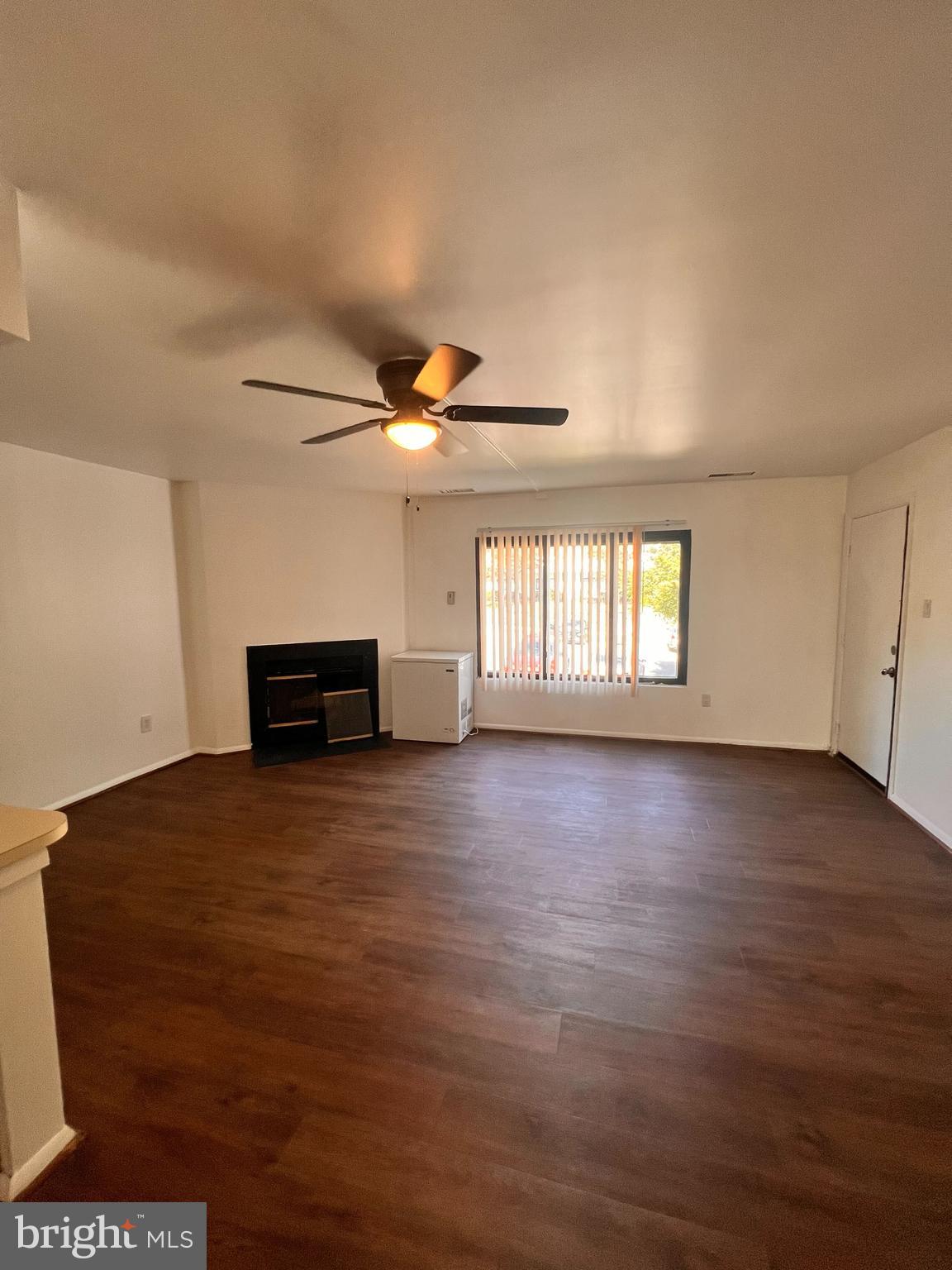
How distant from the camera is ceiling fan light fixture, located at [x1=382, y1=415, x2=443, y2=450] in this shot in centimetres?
204

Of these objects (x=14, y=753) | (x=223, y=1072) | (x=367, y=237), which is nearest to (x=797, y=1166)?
(x=223, y=1072)

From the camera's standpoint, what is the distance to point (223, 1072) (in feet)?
5.21

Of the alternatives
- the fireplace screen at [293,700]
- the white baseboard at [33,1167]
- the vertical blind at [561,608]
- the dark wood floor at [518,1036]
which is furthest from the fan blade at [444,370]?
the fireplace screen at [293,700]

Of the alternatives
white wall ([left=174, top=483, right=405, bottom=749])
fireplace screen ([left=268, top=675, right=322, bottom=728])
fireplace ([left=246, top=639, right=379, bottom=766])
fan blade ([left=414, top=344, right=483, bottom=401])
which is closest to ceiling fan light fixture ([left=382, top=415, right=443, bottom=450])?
fan blade ([left=414, top=344, right=483, bottom=401])

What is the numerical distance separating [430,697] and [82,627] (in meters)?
2.80

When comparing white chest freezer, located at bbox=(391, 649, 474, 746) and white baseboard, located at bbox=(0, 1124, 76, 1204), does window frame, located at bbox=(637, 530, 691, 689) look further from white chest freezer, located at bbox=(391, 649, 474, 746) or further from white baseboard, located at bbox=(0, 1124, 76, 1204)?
white baseboard, located at bbox=(0, 1124, 76, 1204)

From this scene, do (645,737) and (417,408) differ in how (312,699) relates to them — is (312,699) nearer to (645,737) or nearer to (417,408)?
(645,737)

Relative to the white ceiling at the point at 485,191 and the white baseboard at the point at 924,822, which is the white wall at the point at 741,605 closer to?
the white baseboard at the point at 924,822

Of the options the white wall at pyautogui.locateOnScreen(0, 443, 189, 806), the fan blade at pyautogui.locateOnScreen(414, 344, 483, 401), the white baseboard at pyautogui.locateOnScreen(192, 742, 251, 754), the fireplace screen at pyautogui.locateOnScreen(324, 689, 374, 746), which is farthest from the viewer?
the fireplace screen at pyautogui.locateOnScreen(324, 689, 374, 746)

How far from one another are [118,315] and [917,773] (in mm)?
4690

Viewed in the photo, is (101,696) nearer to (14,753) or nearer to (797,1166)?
(14,753)

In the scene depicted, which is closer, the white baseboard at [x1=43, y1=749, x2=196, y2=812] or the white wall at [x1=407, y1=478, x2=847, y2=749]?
the white baseboard at [x1=43, y1=749, x2=196, y2=812]

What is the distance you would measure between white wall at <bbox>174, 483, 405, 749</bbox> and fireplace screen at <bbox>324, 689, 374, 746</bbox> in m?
0.60

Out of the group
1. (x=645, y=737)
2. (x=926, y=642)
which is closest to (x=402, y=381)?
(x=926, y=642)
